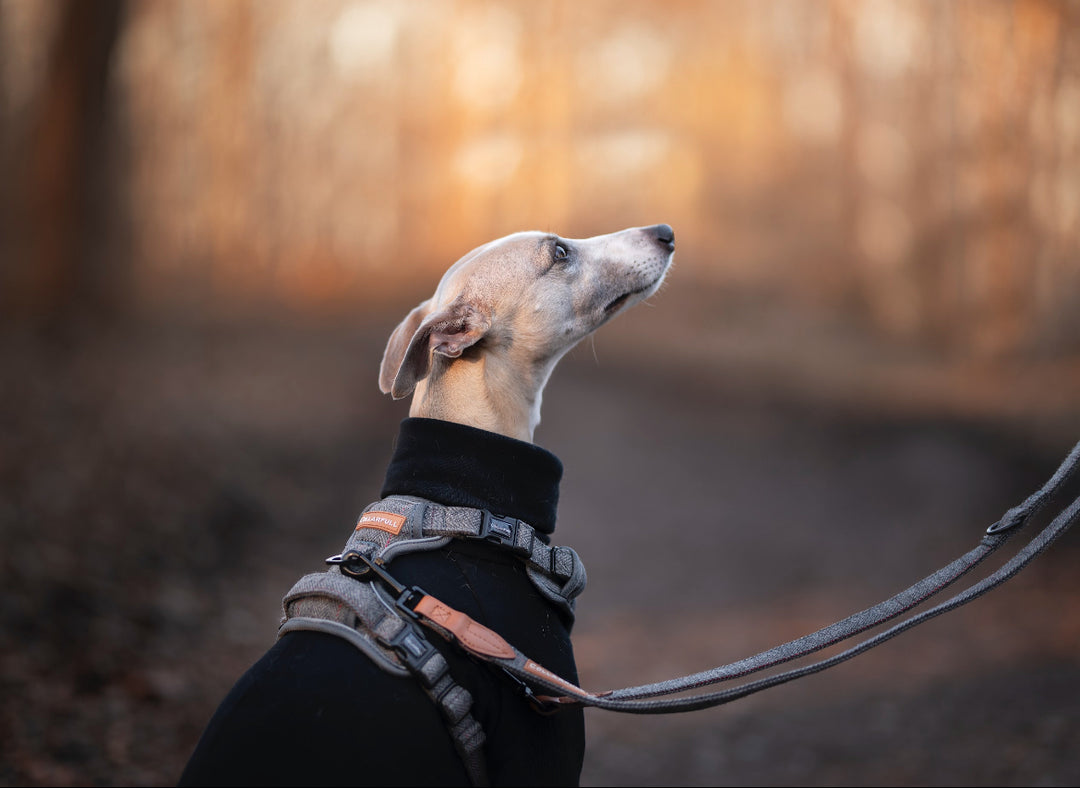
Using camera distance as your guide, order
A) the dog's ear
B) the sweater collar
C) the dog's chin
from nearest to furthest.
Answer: the sweater collar → the dog's ear → the dog's chin

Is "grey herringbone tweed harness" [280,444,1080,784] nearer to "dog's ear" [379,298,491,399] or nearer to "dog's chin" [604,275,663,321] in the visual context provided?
"dog's ear" [379,298,491,399]

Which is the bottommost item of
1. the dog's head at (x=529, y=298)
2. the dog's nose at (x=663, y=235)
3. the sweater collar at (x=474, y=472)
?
the sweater collar at (x=474, y=472)

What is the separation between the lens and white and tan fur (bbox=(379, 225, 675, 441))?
99.0 inches

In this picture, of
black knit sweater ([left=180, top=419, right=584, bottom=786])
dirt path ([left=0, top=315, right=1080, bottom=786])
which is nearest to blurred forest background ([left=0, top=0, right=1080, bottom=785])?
dirt path ([left=0, top=315, right=1080, bottom=786])

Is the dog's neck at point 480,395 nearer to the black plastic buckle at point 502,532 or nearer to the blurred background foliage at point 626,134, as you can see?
the black plastic buckle at point 502,532

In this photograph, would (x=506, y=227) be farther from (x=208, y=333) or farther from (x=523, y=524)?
(x=523, y=524)

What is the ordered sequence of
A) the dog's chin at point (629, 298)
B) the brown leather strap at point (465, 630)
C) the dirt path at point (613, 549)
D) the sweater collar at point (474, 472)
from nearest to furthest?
1. the brown leather strap at point (465, 630)
2. the sweater collar at point (474, 472)
3. the dog's chin at point (629, 298)
4. the dirt path at point (613, 549)

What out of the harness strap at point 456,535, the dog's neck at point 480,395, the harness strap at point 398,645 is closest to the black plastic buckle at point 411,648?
the harness strap at point 398,645

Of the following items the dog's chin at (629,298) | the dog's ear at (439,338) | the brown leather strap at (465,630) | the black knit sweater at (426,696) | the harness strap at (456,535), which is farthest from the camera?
the dog's chin at (629,298)

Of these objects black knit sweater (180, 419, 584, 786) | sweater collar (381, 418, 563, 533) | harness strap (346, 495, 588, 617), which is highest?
sweater collar (381, 418, 563, 533)

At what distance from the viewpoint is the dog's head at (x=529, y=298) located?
8.32 feet

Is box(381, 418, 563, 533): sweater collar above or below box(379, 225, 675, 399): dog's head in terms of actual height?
below

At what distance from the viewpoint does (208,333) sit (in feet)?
33.7

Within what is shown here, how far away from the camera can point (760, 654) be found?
2027 millimetres
